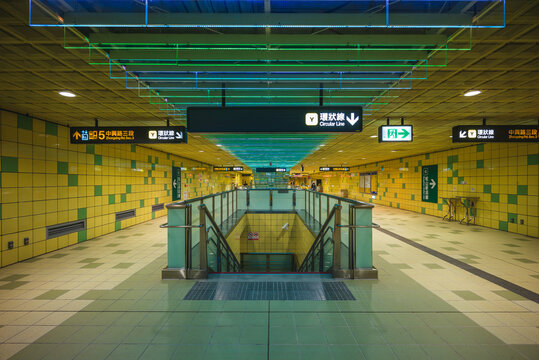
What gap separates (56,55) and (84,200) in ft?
16.0

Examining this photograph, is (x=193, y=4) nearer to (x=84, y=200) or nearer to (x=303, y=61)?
(x=303, y=61)

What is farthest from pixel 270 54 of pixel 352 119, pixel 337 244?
pixel 337 244

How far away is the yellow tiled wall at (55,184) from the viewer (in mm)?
4566

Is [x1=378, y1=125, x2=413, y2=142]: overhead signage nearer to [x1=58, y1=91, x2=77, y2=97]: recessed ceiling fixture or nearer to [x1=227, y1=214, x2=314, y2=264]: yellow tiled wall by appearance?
[x1=227, y1=214, x2=314, y2=264]: yellow tiled wall

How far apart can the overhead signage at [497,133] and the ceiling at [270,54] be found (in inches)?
15.2

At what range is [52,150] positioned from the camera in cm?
544

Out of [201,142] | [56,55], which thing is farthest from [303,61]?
[201,142]

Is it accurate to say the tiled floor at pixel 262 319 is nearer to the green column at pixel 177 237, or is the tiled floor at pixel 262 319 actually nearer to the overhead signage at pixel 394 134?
the green column at pixel 177 237

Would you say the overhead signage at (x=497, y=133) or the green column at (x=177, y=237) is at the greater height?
the overhead signage at (x=497, y=133)

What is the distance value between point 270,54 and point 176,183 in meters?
10.3

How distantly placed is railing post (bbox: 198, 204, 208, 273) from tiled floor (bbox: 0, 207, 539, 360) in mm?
284

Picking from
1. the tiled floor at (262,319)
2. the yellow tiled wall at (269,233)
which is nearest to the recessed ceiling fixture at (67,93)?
the tiled floor at (262,319)

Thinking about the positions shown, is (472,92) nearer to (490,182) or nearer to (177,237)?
(177,237)

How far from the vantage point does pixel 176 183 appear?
11859mm
